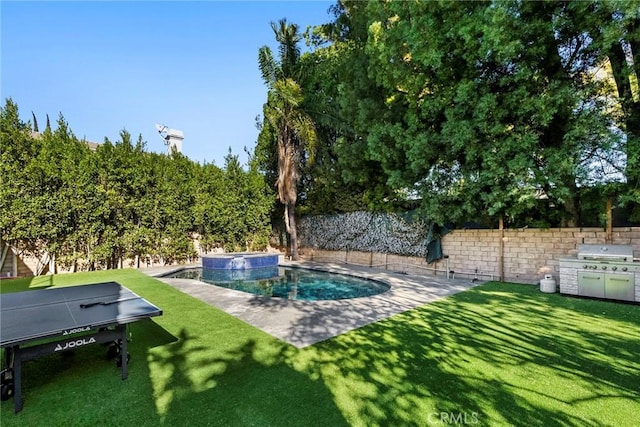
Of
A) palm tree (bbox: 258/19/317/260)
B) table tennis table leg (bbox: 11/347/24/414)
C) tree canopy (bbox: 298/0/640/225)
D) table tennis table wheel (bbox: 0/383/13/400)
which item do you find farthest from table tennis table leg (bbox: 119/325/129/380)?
palm tree (bbox: 258/19/317/260)

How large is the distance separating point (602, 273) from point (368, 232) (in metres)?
8.39

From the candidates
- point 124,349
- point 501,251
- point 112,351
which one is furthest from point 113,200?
point 501,251

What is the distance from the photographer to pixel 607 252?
7.30 metres

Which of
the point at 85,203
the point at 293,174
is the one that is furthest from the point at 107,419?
the point at 293,174

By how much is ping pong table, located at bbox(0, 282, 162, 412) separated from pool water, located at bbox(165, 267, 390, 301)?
5.10 m

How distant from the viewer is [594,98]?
802 centimetres

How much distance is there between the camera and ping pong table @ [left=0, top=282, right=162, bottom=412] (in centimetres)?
286

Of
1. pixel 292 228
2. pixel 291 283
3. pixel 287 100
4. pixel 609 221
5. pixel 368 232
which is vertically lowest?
pixel 291 283

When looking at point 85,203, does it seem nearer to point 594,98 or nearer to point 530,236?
point 530,236

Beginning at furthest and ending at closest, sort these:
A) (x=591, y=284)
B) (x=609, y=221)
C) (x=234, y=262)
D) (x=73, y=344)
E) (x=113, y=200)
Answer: (x=234, y=262) → (x=113, y=200) → (x=609, y=221) → (x=591, y=284) → (x=73, y=344)

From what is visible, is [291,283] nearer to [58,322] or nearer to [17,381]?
[58,322]

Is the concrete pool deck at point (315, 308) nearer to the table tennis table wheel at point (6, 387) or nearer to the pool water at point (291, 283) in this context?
the pool water at point (291, 283)

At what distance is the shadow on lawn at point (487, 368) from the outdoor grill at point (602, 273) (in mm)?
906

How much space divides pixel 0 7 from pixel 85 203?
6.34 metres
